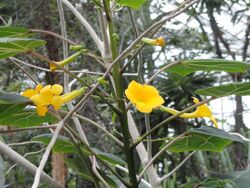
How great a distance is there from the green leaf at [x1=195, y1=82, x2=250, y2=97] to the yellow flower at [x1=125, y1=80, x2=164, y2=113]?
98mm

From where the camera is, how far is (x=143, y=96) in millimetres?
653

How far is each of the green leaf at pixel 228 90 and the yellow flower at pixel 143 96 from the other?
0.10 m

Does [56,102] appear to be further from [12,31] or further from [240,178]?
[240,178]

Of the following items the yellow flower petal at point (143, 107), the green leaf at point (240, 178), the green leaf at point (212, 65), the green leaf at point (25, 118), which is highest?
the green leaf at point (212, 65)

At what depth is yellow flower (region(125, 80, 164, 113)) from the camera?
2.09ft

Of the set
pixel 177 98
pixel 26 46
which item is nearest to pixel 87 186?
pixel 177 98

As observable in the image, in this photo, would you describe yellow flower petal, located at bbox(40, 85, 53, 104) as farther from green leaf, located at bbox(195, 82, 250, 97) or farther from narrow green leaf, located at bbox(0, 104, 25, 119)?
green leaf, located at bbox(195, 82, 250, 97)

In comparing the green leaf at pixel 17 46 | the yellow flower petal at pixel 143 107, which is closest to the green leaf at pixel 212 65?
the yellow flower petal at pixel 143 107

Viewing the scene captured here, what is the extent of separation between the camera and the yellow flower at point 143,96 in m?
0.64

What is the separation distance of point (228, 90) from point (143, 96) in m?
0.16

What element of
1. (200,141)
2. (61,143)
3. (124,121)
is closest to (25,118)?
(61,143)

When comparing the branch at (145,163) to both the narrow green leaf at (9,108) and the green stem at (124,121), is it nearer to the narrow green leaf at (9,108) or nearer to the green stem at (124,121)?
the green stem at (124,121)

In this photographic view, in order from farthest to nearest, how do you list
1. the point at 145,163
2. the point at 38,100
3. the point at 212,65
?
the point at 145,163, the point at 212,65, the point at 38,100

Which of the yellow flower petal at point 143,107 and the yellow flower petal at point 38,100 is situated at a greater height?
the yellow flower petal at point 38,100
